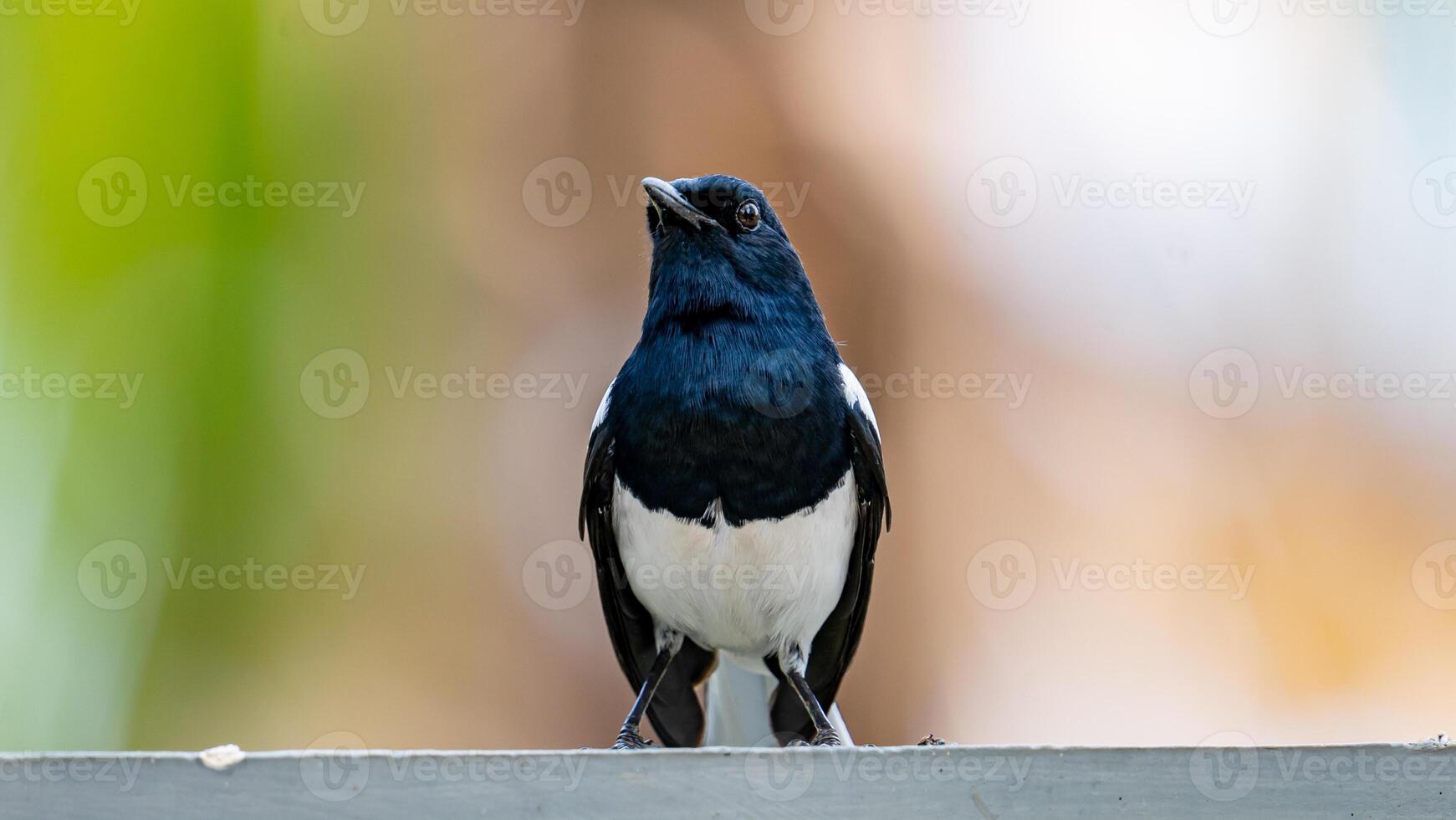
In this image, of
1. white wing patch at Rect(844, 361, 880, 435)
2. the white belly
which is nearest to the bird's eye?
white wing patch at Rect(844, 361, 880, 435)

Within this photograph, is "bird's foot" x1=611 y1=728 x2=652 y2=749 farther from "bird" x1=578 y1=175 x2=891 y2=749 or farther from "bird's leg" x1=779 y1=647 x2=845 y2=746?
"bird's leg" x1=779 y1=647 x2=845 y2=746

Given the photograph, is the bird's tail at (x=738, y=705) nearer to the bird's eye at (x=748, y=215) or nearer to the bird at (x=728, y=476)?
the bird at (x=728, y=476)

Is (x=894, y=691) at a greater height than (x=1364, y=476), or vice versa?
(x=1364, y=476)

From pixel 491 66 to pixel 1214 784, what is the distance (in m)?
2.84

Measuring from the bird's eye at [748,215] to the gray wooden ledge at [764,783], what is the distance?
1.17m

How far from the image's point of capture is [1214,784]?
1.29 meters

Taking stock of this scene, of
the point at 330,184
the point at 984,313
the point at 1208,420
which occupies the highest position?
the point at 330,184

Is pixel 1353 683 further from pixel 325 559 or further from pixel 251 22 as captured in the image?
pixel 251 22

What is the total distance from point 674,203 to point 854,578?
2.50 ft

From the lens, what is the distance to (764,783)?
A: 1.28 metres

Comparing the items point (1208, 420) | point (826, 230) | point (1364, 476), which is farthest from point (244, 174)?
point (1364, 476)

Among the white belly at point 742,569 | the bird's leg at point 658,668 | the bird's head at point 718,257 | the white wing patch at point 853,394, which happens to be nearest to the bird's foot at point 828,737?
the white belly at point 742,569

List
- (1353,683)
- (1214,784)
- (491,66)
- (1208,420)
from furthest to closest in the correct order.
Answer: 1. (491,66)
2. (1208,420)
3. (1353,683)
4. (1214,784)

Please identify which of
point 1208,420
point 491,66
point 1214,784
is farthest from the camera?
point 491,66
